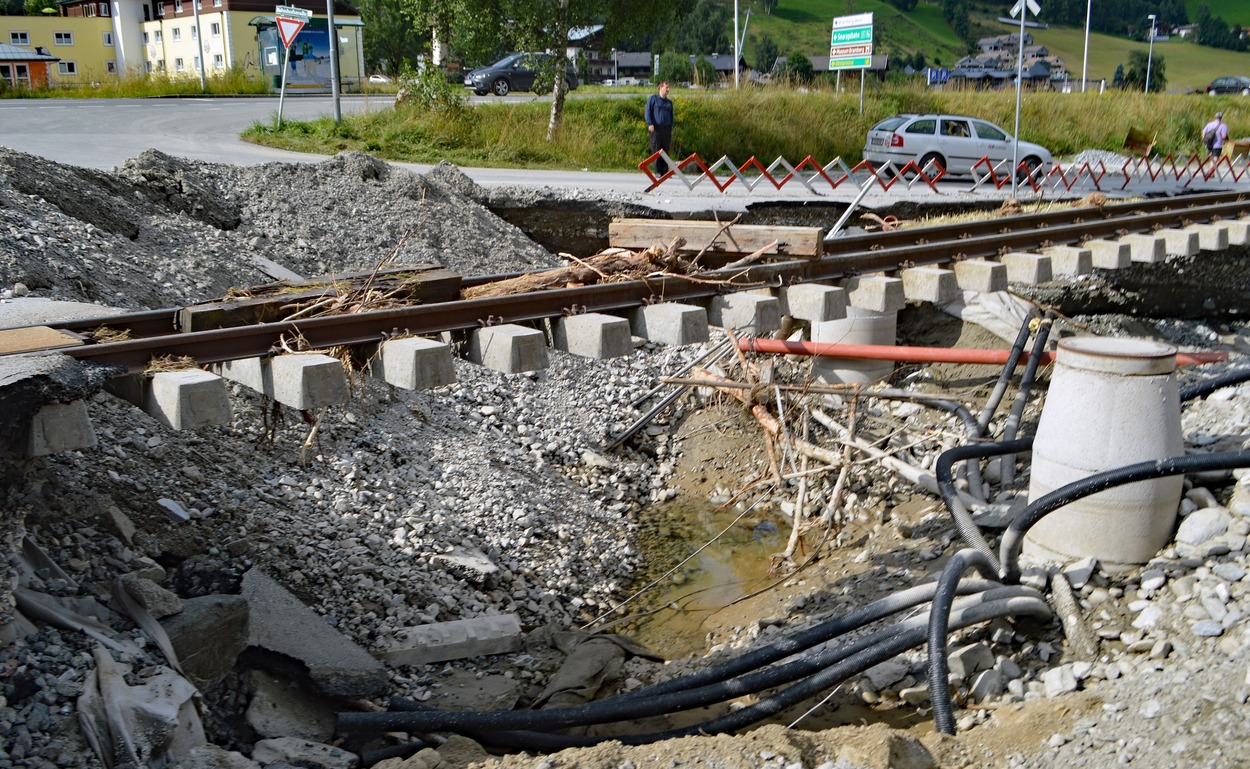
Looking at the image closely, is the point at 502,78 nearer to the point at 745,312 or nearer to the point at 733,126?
the point at 733,126

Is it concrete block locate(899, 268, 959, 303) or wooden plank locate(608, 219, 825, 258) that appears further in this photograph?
concrete block locate(899, 268, 959, 303)

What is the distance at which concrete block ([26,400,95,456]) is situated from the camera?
4434mm

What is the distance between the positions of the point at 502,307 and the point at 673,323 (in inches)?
41.0

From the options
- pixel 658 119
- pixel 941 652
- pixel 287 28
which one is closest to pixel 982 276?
pixel 941 652

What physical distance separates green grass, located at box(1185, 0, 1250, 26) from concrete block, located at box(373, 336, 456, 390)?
488 ft

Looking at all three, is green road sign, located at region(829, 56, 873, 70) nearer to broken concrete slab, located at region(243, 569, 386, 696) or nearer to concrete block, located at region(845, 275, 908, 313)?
concrete block, located at region(845, 275, 908, 313)

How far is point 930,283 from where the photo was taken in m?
7.96

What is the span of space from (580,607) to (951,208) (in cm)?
1135

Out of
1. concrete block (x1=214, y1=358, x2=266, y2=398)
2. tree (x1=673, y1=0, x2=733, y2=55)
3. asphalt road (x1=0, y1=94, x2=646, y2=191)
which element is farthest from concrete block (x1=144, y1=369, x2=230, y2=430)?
tree (x1=673, y1=0, x2=733, y2=55)

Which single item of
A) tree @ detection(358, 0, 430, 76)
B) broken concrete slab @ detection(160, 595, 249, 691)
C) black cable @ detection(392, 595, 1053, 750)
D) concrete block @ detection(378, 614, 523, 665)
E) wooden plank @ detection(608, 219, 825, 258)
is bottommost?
concrete block @ detection(378, 614, 523, 665)

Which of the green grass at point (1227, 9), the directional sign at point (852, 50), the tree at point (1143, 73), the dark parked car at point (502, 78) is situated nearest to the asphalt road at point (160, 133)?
the dark parked car at point (502, 78)

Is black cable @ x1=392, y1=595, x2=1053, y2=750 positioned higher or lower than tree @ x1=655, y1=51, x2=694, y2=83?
lower

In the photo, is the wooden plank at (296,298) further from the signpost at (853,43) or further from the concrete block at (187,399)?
the signpost at (853,43)

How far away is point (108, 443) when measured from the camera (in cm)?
675
